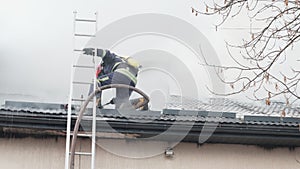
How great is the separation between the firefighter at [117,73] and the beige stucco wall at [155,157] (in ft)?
2.53

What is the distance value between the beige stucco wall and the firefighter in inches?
30.3

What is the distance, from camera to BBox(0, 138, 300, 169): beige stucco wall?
259 inches

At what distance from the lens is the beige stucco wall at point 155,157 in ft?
21.6

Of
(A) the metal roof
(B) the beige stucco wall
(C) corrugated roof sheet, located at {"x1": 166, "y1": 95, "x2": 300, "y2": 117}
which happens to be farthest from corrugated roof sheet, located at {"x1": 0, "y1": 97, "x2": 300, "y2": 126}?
(C) corrugated roof sheet, located at {"x1": 166, "y1": 95, "x2": 300, "y2": 117}

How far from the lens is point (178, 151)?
6852 millimetres

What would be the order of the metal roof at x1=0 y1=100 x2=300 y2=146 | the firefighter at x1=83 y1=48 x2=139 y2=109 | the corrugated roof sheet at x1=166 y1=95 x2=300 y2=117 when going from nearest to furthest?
the metal roof at x1=0 y1=100 x2=300 y2=146 → the firefighter at x1=83 y1=48 x2=139 y2=109 → the corrugated roof sheet at x1=166 y1=95 x2=300 y2=117

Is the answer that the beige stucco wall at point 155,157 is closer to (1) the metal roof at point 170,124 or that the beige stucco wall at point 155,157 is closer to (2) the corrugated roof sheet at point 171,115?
(1) the metal roof at point 170,124

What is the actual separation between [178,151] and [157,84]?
2.22 m

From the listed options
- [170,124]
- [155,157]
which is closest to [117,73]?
[170,124]

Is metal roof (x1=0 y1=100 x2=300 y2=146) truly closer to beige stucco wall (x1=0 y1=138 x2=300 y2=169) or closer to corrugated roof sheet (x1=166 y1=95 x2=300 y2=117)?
beige stucco wall (x1=0 y1=138 x2=300 y2=169)

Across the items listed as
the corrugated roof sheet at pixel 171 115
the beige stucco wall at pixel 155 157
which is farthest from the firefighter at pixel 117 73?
the beige stucco wall at pixel 155 157

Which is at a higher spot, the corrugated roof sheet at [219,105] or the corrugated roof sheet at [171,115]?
the corrugated roof sheet at [219,105]

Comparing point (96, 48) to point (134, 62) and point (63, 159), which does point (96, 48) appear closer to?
point (134, 62)

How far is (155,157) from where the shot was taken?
22.2 feet
